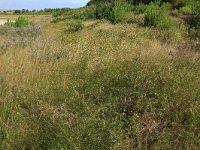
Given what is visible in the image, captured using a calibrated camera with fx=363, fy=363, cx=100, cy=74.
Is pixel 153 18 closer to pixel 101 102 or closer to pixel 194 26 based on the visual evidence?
pixel 194 26

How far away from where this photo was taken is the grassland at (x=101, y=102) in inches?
168

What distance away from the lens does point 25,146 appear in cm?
428

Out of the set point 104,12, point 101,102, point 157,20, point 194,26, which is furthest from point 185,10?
point 101,102

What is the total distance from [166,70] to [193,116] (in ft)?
3.98

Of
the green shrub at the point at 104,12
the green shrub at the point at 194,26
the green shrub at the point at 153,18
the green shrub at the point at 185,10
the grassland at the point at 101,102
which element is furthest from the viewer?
the green shrub at the point at 185,10

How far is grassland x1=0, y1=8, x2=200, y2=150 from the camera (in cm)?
427

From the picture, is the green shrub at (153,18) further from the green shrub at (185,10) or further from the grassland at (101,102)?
the grassland at (101,102)

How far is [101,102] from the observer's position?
496cm

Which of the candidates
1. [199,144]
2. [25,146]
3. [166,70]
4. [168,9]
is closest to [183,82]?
[166,70]

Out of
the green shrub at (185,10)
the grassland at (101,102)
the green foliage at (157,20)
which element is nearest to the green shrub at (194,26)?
the green foliage at (157,20)

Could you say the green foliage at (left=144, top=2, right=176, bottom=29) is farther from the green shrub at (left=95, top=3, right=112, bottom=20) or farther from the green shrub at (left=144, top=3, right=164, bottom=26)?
the green shrub at (left=95, top=3, right=112, bottom=20)

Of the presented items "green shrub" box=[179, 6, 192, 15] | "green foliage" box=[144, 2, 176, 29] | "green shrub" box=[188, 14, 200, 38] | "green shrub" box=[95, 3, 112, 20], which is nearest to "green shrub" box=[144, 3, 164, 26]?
"green foliage" box=[144, 2, 176, 29]

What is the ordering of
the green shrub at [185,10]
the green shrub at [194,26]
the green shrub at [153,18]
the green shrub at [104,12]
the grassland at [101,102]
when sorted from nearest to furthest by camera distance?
the grassland at [101,102]
the green shrub at [194,26]
the green shrub at [153,18]
the green shrub at [104,12]
the green shrub at [185,10]

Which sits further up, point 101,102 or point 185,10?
point 185,10
